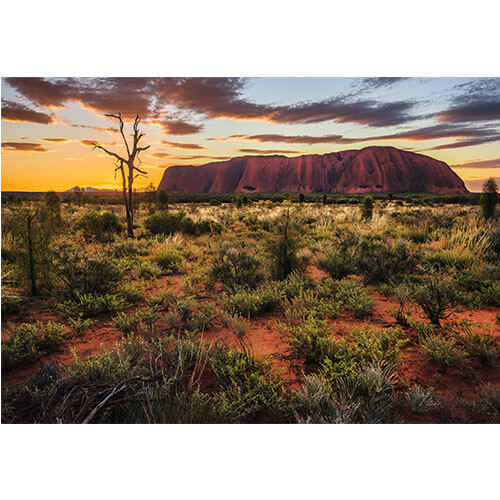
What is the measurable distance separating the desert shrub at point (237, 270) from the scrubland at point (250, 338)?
3 centimetres

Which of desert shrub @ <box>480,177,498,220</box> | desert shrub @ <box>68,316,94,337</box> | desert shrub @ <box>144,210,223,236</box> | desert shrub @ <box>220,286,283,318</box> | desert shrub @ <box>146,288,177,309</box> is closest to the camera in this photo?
desert shrub @ <box>68,316,94,337</box>

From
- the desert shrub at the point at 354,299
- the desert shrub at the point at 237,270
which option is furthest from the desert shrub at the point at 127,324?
the desert shrub at the point at 354,299

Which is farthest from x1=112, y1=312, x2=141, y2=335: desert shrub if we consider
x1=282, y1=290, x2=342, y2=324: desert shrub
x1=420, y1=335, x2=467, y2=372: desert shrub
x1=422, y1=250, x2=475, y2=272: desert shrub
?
x1=422, y1=250, x2=475, y2=272: desert shrub

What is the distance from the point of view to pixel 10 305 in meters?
4.36

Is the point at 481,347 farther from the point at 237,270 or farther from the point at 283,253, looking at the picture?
the point at 237,270

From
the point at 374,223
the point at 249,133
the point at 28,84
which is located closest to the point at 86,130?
the point at 28,84

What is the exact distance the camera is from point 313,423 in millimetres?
2250

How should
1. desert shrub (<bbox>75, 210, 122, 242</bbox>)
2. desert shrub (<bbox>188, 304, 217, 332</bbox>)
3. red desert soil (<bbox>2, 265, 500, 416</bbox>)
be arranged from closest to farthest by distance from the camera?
red desert soil (<bbox>2, 265, 500, 416</bbox>), desert shrub (<bbox>188, 304, 217, 332</bbox>), desert shrub (<bbox>75, 210, 122, 242</bbox>)

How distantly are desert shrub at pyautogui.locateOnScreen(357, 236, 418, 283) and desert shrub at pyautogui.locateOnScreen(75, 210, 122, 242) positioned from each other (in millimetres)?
9427

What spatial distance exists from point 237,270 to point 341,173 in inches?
771

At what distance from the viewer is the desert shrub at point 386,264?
5.85m

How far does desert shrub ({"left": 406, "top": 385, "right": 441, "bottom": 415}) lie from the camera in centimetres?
237

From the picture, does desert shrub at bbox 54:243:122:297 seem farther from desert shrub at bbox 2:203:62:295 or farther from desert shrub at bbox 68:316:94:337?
desert shrub at bbox 68:316:94:337

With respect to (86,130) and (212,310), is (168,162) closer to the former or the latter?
(86,130)
